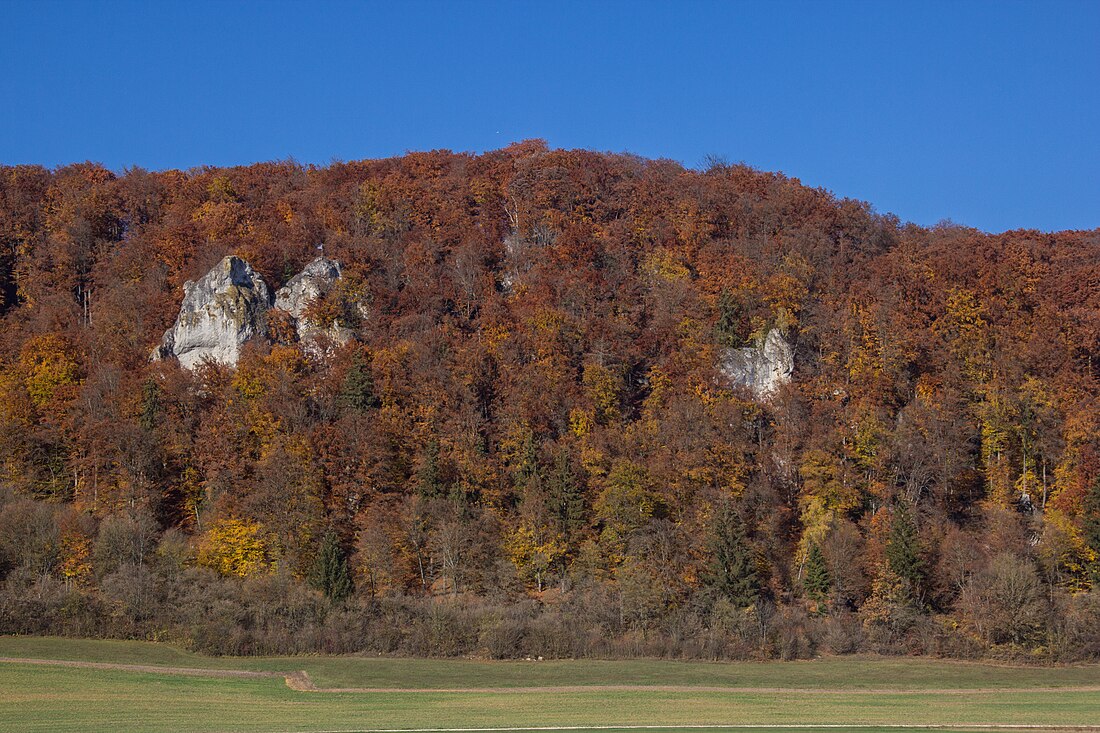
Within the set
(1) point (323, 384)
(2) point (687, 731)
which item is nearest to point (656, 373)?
(1) point (323, 384)

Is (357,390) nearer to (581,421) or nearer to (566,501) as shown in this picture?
(581,421)

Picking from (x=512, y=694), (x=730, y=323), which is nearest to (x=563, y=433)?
(x=730, y=323)

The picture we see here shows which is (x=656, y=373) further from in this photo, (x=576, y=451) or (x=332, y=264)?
(x=332, y=264)

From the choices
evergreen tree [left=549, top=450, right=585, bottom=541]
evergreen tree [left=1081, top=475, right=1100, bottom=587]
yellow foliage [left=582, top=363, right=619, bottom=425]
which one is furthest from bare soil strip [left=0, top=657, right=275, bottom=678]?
evergreen tree [left=1081, top=475, right=1100, bottom=587]

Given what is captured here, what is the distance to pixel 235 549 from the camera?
3019 inches

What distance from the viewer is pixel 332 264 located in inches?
4097

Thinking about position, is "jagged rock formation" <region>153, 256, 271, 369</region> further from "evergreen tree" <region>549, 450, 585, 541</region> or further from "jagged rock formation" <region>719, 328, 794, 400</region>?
"jagged rock formation" <region>719, 328, 794, 400</region>

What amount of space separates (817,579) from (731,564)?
548 cm

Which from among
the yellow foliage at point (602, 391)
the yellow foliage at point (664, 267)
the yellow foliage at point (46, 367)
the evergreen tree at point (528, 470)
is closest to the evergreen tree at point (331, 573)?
the evergreen tree at point (528, 470)

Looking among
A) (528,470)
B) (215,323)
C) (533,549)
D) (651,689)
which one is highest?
(215,323)

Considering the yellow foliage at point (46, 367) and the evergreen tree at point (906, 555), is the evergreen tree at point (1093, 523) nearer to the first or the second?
the evergreen tree at point (906, 555)

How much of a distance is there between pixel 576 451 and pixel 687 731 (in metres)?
44.3

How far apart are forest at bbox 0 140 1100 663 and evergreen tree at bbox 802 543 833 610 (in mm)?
421

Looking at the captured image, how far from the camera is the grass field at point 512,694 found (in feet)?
143
